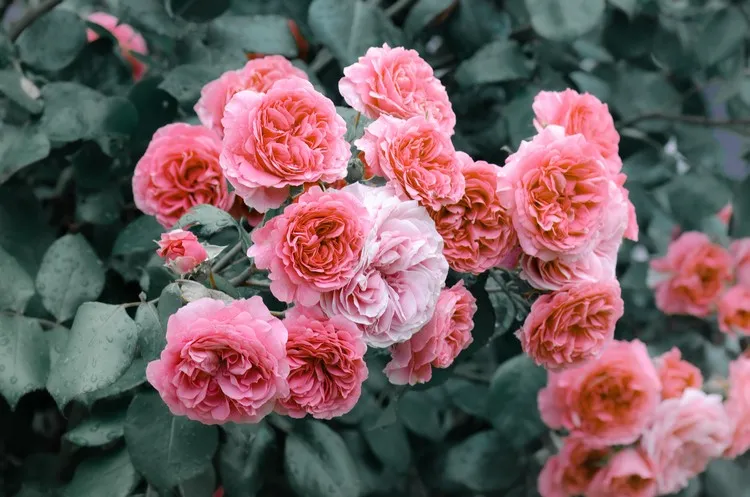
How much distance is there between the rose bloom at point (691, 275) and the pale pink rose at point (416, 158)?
0.69 m

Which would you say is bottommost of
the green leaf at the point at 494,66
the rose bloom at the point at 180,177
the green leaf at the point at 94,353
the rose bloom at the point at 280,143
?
the green leaf at the point at 494,66

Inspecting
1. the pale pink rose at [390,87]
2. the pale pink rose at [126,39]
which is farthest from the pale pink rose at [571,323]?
the pale pink rose at [126,39]

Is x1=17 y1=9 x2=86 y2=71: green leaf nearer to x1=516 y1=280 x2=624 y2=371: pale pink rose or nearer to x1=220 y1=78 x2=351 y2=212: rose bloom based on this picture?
x1=220 y1=78 x2=351 y2=212: rose bloom

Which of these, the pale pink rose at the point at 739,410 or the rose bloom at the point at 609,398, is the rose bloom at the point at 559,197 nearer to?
the rose bloom at the point at 609,398

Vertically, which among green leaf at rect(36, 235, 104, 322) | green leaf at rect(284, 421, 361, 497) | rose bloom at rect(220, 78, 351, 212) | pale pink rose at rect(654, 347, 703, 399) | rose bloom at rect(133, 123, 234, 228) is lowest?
green leaf at rect(284, 421, 361, 497)

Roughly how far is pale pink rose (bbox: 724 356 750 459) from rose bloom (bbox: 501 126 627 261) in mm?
407

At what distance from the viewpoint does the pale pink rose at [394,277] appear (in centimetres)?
52

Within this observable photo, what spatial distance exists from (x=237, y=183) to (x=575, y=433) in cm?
48

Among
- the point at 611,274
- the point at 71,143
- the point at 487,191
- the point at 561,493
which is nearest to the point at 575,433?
the point at 561,493

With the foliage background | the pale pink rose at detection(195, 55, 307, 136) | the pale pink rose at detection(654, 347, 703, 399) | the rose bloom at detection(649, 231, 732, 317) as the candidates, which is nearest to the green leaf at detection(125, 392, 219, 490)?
the foliage background

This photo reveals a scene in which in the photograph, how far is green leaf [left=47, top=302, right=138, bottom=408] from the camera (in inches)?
21.6

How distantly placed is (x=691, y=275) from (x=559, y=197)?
62 centimetres

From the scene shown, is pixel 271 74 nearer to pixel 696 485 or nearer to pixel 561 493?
pixel 561 493

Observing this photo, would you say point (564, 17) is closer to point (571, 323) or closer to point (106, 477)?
point (571, 323)
